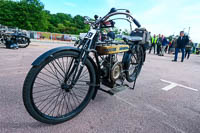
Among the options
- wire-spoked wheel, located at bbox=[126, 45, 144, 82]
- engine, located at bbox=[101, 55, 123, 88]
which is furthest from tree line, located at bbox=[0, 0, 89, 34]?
engine, located at bbox=[101, 55, 123, 88]

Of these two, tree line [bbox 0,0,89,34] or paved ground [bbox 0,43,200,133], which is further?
tree line [bbox 0,0,89,34]

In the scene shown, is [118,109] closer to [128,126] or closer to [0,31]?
[128,126]

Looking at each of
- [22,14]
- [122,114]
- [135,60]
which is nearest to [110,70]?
[122,114]

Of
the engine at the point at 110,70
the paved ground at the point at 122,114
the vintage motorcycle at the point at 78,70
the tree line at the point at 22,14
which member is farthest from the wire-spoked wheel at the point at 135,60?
the tree line at the point at 22,14

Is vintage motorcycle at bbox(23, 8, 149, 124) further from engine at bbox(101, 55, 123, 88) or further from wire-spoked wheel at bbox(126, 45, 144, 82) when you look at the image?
wire-spoked wheel at bbox(126, 45, 144, 82)

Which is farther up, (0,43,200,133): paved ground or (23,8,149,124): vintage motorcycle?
(23,8,149,124): vintage motorcycle

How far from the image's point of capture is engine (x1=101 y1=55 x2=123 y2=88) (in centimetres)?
202

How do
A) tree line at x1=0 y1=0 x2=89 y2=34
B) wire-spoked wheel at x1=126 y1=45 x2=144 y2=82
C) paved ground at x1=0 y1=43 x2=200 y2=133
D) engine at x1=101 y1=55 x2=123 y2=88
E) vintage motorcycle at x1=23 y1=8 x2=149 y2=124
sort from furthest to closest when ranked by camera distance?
tree line at x1=0 y1=0 x2=89 y2=34, wire-spoked wheel at x1=126 y1=45 x2=144 y2=82, engine at x1=101 y1=55 x2=123 y2=88, paved ground at x1=0 y1=43 x2=200 y2=133, vintage motorcycle at x1=23 y1=8 x2=149 y2=124

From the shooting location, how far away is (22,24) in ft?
149

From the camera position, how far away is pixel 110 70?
6.65 feet

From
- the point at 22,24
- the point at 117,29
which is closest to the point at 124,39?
the point at 117,29

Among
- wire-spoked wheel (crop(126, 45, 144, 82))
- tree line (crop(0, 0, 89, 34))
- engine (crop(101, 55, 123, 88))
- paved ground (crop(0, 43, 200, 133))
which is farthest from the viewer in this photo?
tree line (crop(0, 0, 89, 34))

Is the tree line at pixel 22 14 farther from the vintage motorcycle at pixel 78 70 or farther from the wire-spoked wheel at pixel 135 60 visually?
the vintage motorcycle at pixel 78 70

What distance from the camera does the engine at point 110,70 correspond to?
79.7 inches
